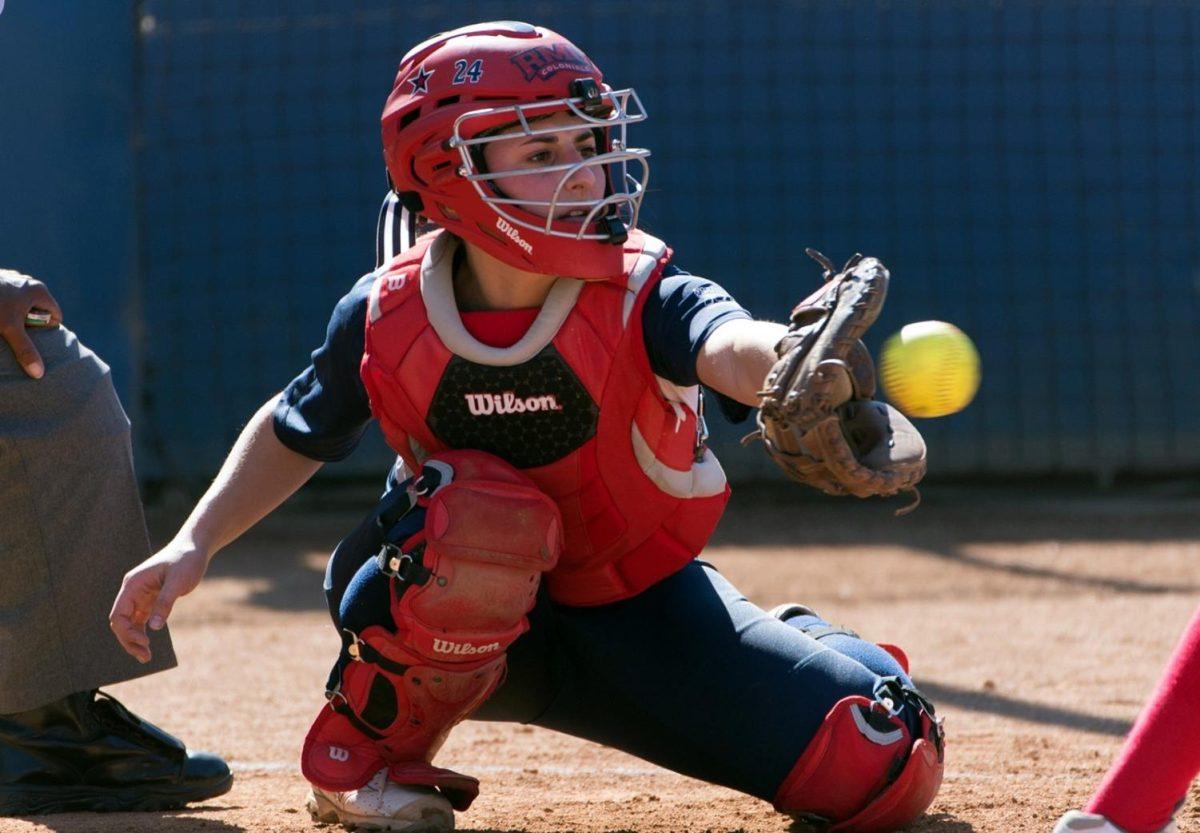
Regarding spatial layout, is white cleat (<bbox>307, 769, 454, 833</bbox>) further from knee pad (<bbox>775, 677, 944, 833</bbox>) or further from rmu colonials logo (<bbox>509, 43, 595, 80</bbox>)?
rmu colonials logo (<bbox>509, 43, 595, 80</bbox>)

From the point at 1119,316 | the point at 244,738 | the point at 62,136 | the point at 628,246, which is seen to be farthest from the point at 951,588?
the point at 62,136

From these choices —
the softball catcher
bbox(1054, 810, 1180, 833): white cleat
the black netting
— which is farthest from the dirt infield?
bbox(1054, 810, 1180, 833): white cleat

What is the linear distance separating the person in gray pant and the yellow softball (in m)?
1.66

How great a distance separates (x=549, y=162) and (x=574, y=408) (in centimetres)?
47

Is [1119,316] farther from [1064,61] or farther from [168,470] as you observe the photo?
[168,470]

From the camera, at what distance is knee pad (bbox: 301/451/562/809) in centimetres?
293

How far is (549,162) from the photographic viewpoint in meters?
3.11

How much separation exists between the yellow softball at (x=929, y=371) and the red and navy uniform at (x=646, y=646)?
426 mm

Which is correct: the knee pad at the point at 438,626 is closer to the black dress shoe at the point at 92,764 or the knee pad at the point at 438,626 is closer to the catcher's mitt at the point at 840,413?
the black dress shoe at the point at 92,764

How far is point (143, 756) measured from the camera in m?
3.40

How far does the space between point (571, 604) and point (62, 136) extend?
533cm

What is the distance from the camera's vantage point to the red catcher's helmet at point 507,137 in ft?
9.75

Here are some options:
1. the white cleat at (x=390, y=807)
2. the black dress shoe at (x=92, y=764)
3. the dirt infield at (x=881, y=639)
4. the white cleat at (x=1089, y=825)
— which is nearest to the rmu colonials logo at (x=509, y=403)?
the white cleat at (x=390, y=807)

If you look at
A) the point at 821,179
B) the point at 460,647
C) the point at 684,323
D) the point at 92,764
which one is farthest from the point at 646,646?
the point at 821,179
